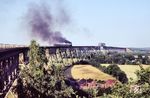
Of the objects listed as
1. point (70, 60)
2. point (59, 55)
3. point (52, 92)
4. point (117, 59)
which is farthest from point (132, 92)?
point (117, 59)

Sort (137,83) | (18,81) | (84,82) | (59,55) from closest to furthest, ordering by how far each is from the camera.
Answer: (137,83) → (18,81) → (84,82) → (59,55)

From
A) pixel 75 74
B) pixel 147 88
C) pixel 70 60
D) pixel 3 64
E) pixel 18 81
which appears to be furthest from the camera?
pixel 70 60

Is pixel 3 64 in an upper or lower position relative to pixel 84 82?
upper

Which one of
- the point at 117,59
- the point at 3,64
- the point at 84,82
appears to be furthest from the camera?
the point at 117,59

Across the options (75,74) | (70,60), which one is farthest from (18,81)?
(70,60)

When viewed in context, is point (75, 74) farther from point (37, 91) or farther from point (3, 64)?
point (3, 64)

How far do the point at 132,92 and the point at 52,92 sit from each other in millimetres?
28751

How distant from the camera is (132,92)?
22.2 m

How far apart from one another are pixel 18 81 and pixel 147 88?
1366 inches

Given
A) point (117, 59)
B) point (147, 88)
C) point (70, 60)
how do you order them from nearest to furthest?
point (147, 88) < point (70, 60) < point (117, 59)

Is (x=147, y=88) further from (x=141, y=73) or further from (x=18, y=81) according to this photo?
(x=18, y=81)

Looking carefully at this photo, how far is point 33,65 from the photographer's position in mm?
52875

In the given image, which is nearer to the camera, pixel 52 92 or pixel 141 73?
pixel 141 73

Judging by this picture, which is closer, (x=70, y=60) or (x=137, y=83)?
(x=137, y=83)
